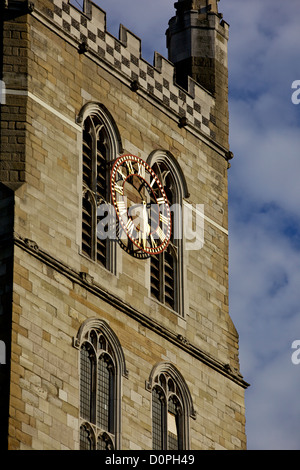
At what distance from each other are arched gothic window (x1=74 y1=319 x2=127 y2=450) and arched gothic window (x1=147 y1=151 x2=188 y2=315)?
3087 mm

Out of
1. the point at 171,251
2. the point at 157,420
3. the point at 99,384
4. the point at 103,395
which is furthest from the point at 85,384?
the point at 171,251

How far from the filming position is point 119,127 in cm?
6066

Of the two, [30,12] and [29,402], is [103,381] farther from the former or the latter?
[30,12]

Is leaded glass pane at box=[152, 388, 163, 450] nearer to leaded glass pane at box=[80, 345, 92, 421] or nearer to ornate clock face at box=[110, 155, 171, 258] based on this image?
leaded glass pane at box=[80, 345, 92, 421]

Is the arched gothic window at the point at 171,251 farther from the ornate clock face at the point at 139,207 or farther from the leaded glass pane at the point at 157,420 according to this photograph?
the leaded glass pane at the point at 157,420

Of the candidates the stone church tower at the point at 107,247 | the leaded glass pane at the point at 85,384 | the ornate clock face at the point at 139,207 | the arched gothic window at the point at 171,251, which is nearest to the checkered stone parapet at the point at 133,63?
the stone church tower at the point at 107,247

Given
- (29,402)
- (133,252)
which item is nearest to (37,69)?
(133,252)

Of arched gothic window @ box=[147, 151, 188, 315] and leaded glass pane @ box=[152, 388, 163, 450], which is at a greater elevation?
arched gothic window @ box=[147, 151, 188, 315]

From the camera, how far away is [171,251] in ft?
201

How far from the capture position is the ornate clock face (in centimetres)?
5962

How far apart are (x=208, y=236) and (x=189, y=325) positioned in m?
3.23

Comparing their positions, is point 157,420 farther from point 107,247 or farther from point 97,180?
point 97,180

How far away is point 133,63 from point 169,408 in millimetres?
9477

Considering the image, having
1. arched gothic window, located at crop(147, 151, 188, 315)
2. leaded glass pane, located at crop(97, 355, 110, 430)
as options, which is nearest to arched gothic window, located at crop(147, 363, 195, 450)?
leaded glass pane, located at crop(97, 355, 110, 430)
